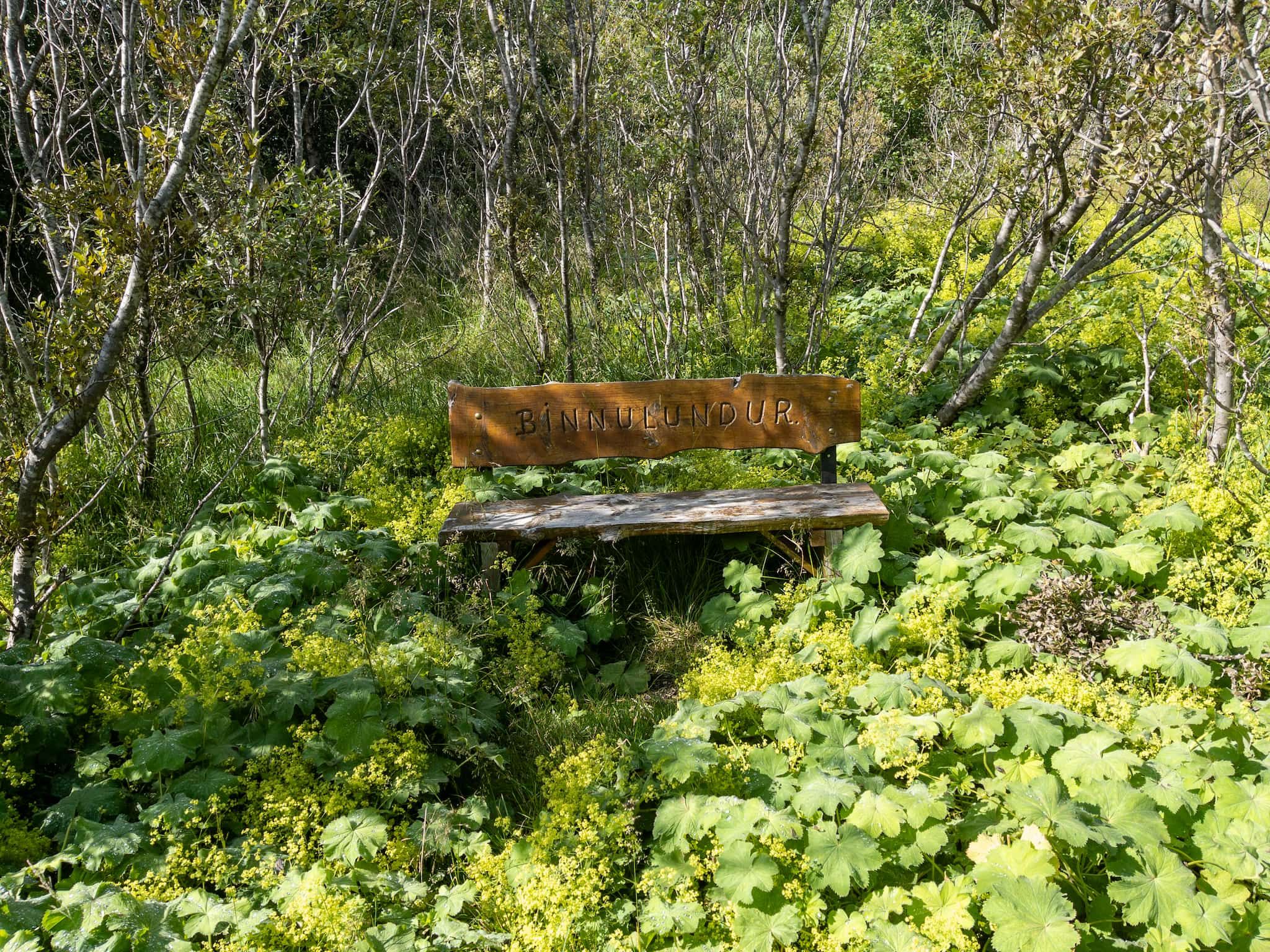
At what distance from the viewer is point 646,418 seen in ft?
13.7

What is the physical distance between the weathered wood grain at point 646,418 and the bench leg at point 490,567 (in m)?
0.53

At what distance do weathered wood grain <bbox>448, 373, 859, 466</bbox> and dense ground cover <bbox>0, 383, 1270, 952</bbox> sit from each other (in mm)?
364

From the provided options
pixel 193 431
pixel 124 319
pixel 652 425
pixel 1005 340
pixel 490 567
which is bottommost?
pixel 490 567

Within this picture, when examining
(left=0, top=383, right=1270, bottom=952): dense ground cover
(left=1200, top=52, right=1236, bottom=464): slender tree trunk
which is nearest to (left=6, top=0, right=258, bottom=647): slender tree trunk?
(left=0, top=383, right=1270, bottom=952): dense ground cover

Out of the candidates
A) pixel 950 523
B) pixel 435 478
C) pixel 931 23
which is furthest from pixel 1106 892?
pixel 931 23

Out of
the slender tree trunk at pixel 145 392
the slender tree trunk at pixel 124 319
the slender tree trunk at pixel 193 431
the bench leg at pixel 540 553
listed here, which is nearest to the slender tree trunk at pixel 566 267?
the bench leg at pixel 540 553

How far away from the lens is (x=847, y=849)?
6.66ft

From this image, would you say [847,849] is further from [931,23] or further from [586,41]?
[931,23]

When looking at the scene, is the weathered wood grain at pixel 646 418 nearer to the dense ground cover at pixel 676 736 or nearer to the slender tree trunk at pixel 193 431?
the dense ground cover at pixel 676 736

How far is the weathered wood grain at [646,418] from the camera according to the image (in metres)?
4.13

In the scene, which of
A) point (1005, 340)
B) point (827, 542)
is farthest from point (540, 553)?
point (1005, 340)

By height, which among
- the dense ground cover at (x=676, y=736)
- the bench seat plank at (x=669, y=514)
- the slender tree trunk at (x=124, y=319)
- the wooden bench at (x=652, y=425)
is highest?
the slender tree trunk at (x=124, y=319)

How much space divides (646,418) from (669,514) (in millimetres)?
572

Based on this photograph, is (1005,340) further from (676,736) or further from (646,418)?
(676,736)
